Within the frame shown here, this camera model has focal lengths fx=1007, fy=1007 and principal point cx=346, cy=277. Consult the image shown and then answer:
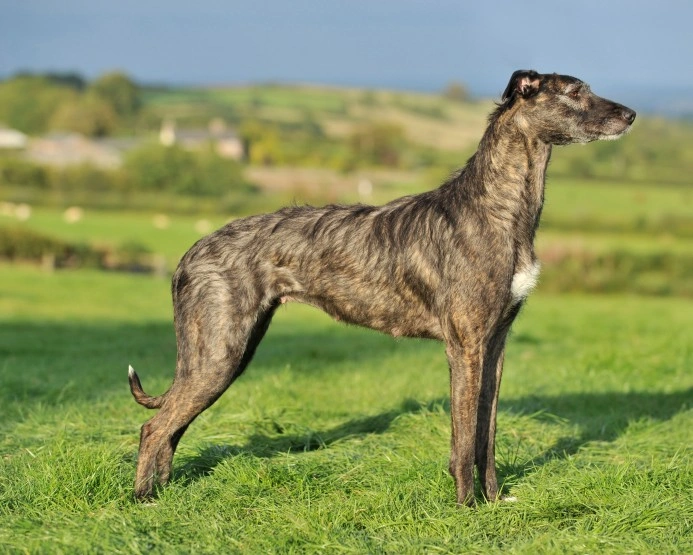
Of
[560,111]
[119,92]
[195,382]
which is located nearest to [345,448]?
[195,382]

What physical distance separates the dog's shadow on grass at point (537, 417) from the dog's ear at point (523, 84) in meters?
3.39

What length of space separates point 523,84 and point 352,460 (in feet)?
12.4

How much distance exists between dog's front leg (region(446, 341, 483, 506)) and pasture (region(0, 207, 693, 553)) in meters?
0.24

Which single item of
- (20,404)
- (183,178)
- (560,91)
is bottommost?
(183,178)

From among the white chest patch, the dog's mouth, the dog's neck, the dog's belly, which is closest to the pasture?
the dog's belly

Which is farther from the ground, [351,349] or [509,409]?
[509,409]

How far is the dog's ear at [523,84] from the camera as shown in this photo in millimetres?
8430

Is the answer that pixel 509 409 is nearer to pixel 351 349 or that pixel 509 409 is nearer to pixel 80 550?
pixel 80 550

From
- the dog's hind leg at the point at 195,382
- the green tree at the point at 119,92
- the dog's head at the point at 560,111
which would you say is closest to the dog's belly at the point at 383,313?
the dog's hind leg at the point at 195,382

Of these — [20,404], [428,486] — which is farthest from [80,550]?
[20,404]

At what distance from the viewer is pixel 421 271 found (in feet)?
28.2

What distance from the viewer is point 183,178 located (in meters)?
87.0

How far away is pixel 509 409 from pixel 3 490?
585cm

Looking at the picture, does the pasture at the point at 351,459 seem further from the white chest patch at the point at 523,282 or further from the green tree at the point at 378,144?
the green tree at the point at 378,144
